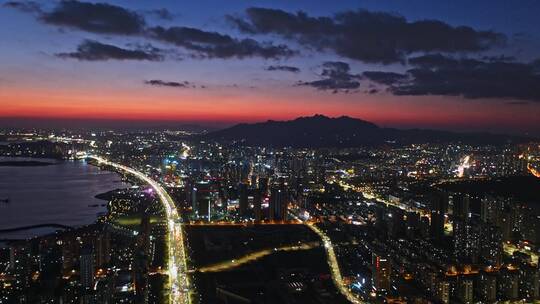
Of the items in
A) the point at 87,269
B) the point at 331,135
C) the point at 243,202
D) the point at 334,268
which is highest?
the point at 331,135

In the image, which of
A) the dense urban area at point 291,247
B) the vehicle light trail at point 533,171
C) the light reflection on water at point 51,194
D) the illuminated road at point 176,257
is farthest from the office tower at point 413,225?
the vehicle light trail at point 533,171

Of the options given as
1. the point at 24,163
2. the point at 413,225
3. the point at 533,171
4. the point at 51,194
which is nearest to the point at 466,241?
the point at 413,225

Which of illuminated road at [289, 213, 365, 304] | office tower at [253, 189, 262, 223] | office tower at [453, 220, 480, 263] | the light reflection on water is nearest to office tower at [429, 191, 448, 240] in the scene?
office tower at [453, 220, 480, 263]

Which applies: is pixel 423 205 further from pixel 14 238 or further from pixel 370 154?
pixel 370 154

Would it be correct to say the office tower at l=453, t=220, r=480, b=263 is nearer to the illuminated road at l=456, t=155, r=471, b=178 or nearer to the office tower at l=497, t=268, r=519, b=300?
the office tower at l=497, t=268, r=519, b=300

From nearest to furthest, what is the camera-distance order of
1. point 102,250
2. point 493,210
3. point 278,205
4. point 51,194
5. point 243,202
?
point 102,250, point 493,210, point 278,205, point 243,202, point 51,194

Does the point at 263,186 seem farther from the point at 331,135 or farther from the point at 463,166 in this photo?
the point at 331,135
